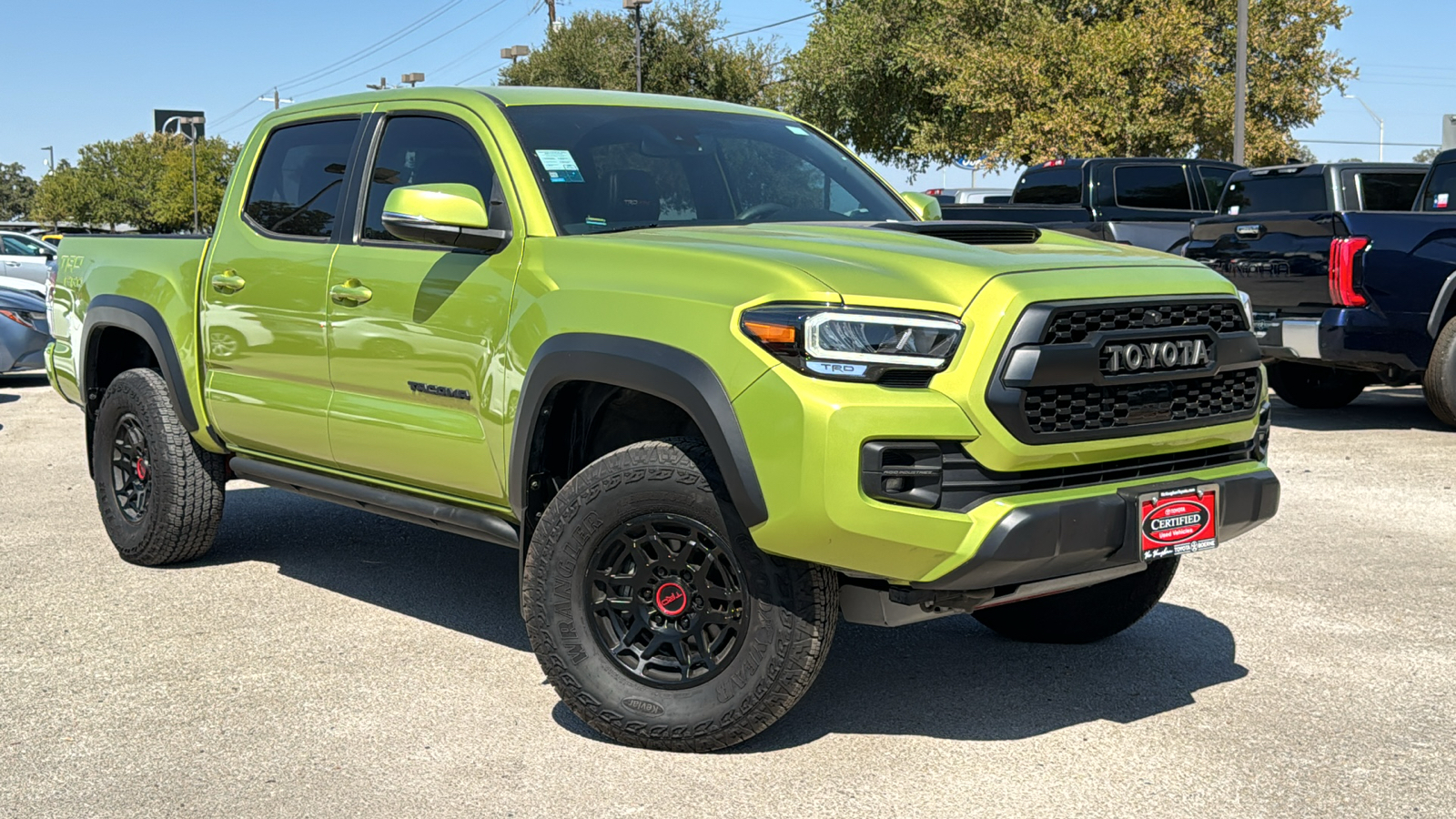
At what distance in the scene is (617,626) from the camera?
13.8ft

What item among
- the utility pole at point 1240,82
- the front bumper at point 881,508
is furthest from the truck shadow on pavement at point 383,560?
the utility pole at point 1240,82

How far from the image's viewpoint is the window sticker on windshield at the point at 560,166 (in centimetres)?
478

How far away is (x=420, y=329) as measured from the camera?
189 inches

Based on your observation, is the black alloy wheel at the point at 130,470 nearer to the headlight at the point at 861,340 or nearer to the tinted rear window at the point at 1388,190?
the headlight at the point at 861,340

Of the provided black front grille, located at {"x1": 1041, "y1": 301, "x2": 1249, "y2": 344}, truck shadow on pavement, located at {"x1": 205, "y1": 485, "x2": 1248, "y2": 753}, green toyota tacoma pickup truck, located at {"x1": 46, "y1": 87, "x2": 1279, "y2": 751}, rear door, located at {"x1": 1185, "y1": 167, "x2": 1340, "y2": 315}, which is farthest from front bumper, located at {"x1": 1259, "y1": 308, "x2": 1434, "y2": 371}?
black front grille, located at {"x1": 1041, "y1": 301, "x2": 1249, "y2": 344}

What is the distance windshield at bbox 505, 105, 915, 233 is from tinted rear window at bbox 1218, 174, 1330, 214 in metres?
7.90

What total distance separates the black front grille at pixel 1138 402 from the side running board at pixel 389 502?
177 centimetres

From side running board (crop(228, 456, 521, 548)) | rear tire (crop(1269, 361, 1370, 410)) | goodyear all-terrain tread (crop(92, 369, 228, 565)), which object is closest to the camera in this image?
side running board (crop(228, 456, 521, 548))

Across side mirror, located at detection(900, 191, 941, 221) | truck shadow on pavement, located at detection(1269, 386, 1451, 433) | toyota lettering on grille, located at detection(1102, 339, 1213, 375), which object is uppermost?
side mirror, located at detection(900, 191, 941, 221)

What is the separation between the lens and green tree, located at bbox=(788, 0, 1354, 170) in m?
29.0

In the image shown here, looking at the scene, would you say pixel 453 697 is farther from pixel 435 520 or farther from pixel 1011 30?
pixel 1011 30

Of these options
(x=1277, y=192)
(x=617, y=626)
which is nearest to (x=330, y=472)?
(x=617, y=626)

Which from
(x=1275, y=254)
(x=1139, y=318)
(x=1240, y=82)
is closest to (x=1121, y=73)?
(x=1240, y=82)

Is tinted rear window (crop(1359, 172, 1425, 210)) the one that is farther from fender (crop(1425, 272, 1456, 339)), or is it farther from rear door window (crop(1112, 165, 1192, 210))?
rear door window (crop(1112, 165, 1192, 210))
